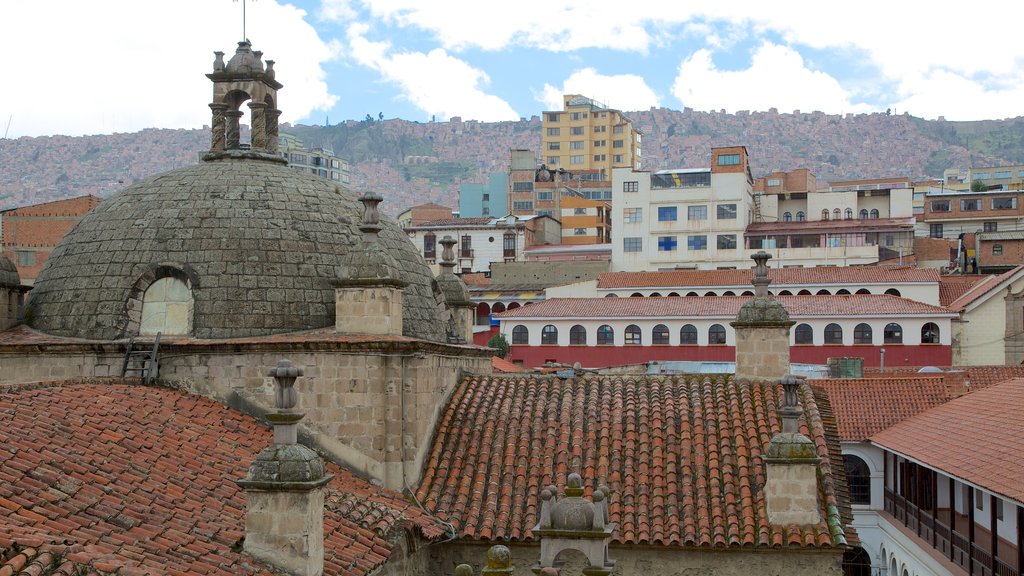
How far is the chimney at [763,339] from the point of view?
19922mm

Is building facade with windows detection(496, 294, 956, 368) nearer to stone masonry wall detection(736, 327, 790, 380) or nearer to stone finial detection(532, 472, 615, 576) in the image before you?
stone masonry wall detection(736, 327, 790, 380)

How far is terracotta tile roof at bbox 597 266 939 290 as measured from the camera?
60.1 metres

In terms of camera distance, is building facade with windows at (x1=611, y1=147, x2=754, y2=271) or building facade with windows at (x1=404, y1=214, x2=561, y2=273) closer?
building facade with windows at (x1=611, y1=147, x2=754, y2=271)

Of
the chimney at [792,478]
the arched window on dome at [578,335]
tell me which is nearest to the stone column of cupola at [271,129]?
the chimney at [792,478]

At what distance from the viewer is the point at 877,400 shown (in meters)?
38.9

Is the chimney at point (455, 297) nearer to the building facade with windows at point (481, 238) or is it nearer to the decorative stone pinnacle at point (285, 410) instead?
the decorative stone pinnacle at point (285, 410)

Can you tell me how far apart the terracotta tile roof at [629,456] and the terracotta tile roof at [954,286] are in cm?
4462

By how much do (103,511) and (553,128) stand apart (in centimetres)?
12181

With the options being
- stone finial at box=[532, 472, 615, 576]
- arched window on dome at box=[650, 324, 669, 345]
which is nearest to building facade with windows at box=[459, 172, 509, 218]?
arched window on dome at box=[650, 324, 669, 345]

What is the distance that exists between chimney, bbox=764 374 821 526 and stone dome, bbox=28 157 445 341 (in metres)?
6.71

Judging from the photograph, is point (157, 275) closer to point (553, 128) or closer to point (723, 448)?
point (723, 448)

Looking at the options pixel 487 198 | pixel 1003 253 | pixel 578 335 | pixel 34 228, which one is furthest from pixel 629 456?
pixel 487 198

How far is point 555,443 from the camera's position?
18.9 metres

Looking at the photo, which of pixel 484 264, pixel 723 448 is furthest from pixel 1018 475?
pixel 484 264
